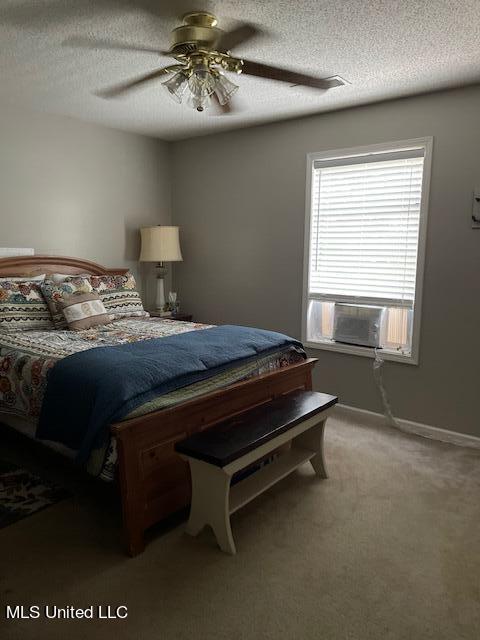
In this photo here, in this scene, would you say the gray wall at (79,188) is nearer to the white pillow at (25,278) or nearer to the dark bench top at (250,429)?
the white pillow at (25,278)

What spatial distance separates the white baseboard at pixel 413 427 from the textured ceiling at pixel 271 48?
7.56ft

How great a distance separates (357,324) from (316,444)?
1.28 meters

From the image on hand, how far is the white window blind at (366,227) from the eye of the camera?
3.31m

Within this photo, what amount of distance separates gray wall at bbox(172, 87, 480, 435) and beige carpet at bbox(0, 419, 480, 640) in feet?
2.79

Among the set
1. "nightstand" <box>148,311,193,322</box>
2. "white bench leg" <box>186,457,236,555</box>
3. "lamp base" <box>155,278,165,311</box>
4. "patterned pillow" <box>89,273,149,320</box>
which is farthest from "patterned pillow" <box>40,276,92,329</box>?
"white bench leg" <box>186,457,236,555</box>

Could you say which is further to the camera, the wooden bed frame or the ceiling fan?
the ceiling fan

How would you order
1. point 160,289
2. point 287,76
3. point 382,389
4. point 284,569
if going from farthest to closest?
point 160,289 → point 382,389 → point 287,76 → point 284,569

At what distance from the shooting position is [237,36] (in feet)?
7.54

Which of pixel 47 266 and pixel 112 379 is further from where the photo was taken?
pixel 47 266

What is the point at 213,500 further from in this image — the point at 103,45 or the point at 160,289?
the point at 160,289

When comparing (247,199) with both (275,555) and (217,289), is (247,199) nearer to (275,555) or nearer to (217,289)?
(217,289)

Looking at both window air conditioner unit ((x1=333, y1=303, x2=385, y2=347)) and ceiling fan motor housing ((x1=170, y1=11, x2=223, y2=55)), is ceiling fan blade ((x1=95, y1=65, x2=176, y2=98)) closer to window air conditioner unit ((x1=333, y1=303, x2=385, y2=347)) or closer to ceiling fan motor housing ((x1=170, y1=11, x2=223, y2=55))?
ceiling fan motor housing ((x1=170, y1=11, x2=223, y2=55))

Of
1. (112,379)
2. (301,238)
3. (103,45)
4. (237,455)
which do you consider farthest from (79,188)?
(237,455)

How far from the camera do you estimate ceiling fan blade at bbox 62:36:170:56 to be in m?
2.37
